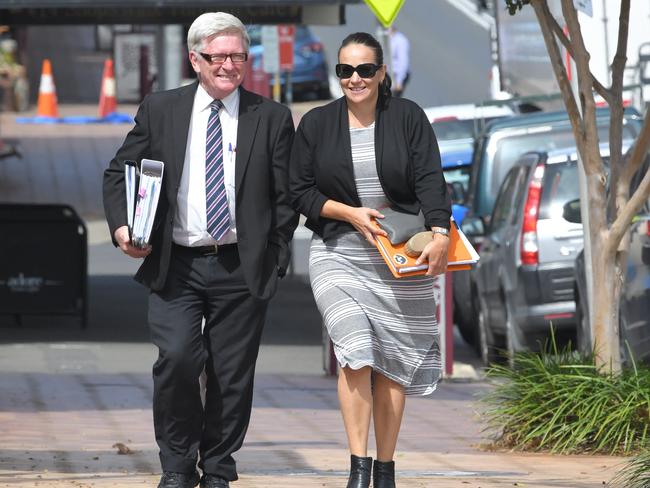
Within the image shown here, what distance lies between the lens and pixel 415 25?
94.0 feet

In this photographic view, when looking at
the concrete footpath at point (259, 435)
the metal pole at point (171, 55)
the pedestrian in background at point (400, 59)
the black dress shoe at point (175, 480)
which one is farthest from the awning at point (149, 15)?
Result: the pedestrian in background at point (400, 59)

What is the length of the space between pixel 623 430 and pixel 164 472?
262 centimetres

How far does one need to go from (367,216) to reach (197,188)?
0.63 meters

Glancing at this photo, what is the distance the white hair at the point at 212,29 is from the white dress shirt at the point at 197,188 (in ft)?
0.91

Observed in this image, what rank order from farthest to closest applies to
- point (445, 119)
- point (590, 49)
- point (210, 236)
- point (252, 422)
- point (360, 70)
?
1. point (445, 119)
2. point (590, 49)
3. point (252, 422)
4. point (360, 70)
5. point (210, 236)

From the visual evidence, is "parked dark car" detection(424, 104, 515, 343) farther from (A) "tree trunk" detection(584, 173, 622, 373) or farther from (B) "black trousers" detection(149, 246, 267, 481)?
(B) "black trousers" detection(149, 246, 267, 481)

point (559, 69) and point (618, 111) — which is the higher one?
point (559, 69)

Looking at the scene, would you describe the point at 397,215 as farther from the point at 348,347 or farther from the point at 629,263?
the point at 629,263

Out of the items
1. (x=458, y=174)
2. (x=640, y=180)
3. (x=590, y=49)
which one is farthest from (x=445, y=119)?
(x=640, y=180)

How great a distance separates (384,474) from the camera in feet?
21.1

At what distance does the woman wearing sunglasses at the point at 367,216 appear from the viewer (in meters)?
6.35

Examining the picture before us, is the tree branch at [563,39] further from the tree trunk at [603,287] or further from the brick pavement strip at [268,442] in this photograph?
the brick pavement strip at [268,442]

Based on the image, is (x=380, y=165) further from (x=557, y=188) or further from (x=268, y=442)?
(x=557, y=188)

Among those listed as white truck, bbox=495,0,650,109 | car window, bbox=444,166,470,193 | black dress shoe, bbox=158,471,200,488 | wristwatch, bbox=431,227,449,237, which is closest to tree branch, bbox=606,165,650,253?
white truck, bbox=495,0,650,109
